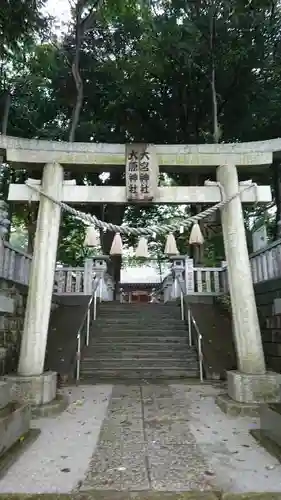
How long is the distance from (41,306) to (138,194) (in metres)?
2.49

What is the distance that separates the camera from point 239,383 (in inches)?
196

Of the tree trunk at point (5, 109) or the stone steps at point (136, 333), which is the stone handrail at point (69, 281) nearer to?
the stone steps at point (136, 333)

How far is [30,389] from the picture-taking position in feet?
16.1

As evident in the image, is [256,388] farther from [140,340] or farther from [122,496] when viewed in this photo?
[140,340]

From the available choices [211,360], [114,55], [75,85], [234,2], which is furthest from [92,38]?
[211,360]

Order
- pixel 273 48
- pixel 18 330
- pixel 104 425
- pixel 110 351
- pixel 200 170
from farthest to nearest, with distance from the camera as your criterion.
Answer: pixel 273 48, pixel 110 351, pixel 18 330, pixel 200 170, pixel 104 425

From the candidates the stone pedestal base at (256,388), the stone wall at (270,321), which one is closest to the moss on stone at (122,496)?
the stone pedestal base at (256,388)

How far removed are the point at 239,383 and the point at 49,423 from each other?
9.14 feet

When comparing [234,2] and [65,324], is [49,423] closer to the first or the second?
[65,324]

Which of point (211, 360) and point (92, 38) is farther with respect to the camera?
point (92, 38)

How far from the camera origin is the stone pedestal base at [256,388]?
4875mm

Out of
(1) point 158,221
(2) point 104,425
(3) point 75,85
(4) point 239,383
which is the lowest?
(2) point 104,425

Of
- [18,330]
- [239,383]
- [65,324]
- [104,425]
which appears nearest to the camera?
[104,425]

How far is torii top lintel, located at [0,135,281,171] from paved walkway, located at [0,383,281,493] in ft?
13.5
